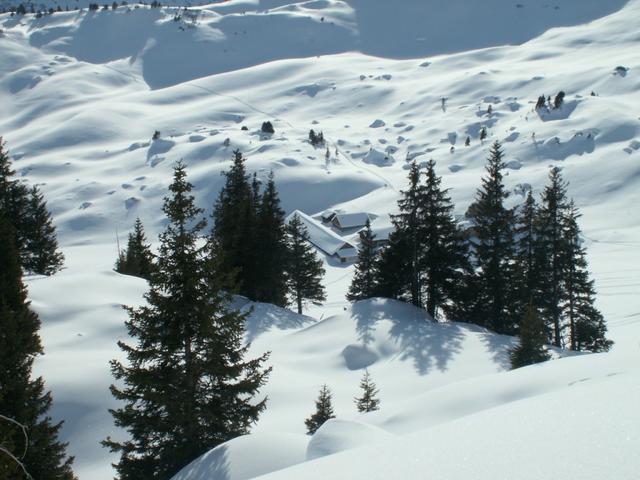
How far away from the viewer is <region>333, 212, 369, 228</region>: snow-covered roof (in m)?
80.2

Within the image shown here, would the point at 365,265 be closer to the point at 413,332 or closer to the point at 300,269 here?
the point at 300,269

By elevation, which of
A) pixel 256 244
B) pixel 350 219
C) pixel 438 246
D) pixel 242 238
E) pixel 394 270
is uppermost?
pixel 350 219

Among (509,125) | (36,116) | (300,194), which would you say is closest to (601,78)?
(509,125)

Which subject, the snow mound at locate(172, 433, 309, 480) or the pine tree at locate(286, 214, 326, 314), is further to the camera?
the pine tree at locate(286, 214, 326, 314)

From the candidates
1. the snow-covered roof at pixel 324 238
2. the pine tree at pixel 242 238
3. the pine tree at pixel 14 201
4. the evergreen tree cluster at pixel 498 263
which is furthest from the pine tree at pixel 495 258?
the snow-covered roof at pixel 324 238

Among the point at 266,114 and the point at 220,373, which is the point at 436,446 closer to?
the point at 220,373

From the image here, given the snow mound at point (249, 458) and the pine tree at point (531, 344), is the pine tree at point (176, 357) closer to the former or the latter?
the snow mound at point (249, 458)

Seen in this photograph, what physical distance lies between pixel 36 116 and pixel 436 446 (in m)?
179

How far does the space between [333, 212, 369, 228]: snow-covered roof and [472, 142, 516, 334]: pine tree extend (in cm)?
5293

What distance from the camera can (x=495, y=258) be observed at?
26.4 meters

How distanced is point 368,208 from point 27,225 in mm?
57323

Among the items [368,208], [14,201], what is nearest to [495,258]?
[14,201]

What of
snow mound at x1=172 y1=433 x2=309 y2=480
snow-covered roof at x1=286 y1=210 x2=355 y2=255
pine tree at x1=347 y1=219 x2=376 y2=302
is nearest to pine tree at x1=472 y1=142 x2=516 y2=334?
pine tree at x1=347 y1=219 x2=376 y2=302

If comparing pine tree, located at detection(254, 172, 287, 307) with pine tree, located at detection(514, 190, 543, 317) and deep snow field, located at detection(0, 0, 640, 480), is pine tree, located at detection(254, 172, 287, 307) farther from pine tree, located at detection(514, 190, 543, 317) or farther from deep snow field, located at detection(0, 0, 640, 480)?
pine tree, located at detection(514, 190, 543, 317)
